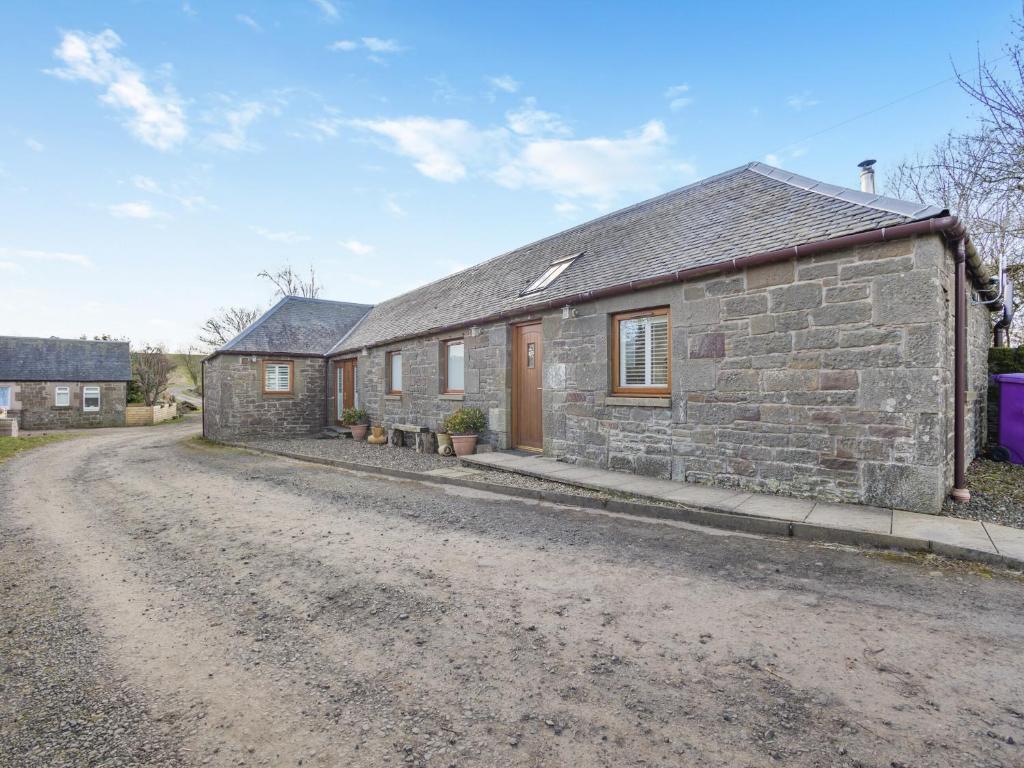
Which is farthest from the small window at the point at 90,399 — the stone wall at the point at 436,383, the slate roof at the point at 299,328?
the stone wall at the point at 436,383

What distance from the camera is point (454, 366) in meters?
12.3

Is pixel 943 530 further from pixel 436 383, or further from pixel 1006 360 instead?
pixel 436 383

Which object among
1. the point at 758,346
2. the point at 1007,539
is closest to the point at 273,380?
the point at 758,346

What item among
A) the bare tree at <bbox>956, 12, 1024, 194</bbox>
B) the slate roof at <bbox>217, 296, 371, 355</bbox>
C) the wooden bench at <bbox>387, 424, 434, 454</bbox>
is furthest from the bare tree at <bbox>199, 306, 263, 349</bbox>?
the bare tree at <bbox>956, 12, 1024, 194</bbox>

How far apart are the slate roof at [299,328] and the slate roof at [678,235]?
15.0 feet

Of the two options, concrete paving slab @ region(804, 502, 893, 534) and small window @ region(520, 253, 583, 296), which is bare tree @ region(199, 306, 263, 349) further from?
concrete paving slab @ region(804, 502, 893, 534)

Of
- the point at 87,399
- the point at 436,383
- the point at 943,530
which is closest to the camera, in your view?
the point at 943,530

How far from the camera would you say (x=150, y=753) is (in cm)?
188

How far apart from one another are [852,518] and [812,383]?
1638 millimetres

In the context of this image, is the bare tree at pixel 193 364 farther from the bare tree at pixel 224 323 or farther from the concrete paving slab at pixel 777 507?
the concrete paving slab at pixel 777 507

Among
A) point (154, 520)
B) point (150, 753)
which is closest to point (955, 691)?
point (150, 753)

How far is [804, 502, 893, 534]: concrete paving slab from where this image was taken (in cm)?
466

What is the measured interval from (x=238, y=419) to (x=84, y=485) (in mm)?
7619

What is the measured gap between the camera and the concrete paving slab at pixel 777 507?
16.8 ft
